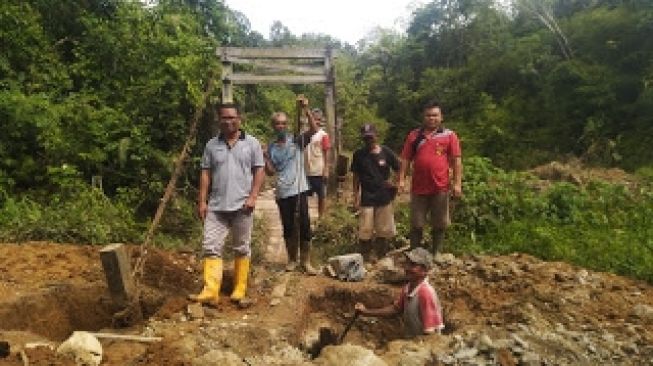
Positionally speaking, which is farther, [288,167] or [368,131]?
→ [368,131]

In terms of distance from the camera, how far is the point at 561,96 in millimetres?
18703

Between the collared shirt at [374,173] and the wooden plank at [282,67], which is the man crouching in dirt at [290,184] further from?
the wooden plank at [282,67]

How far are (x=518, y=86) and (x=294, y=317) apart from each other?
61.2 feet

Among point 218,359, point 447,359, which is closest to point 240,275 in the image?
point 218,359

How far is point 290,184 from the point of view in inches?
248

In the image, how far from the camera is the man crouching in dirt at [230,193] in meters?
5.32

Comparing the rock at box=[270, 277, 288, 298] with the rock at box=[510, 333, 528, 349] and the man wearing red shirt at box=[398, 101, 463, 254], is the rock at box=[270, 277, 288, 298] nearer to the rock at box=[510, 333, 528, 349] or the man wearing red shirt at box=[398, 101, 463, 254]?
the man wearing red shirt at box=[398, 101, 463, 254]

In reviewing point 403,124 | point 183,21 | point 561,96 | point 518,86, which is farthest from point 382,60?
point 183,21

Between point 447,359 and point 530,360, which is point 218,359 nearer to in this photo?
point 447,359

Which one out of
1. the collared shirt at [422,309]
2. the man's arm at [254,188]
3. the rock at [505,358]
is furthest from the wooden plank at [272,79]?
the rock at [505,358]

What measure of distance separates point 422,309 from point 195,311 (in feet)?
5.91

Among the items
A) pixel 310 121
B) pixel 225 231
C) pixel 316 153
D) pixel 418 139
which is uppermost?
pixel 310 121

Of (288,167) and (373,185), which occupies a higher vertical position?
(288,167)

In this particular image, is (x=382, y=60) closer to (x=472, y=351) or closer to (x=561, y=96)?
(x=561, y=96)
